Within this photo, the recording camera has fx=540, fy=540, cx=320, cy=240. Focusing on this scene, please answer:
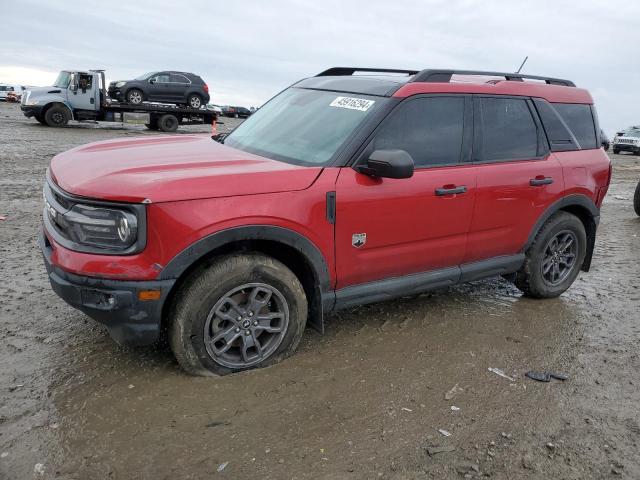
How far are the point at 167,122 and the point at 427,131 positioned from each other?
20.4 m

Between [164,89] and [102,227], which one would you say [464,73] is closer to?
[102,227]

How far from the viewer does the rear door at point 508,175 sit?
404cm

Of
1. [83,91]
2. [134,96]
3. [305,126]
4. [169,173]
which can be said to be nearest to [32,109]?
[83,91]

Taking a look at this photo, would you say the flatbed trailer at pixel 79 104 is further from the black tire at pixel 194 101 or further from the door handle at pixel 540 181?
the door handle at pixel 540 181

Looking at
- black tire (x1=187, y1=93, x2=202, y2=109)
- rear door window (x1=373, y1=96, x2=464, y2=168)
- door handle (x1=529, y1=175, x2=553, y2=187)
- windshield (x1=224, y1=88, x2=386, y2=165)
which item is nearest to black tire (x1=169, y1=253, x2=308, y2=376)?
windshield (x1=224, y1=88, x2=386, y2=165)

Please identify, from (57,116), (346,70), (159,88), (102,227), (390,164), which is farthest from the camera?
(159,88)

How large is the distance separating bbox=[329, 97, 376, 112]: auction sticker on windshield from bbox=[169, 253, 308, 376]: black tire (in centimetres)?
125

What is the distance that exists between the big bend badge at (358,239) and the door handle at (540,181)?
1650 millimetres

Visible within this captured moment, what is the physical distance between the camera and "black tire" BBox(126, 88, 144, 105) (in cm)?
2305

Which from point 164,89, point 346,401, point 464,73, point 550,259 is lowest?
point 346,401

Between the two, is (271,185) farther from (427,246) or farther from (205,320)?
(427,246)

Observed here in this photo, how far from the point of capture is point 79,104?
21.3 metres

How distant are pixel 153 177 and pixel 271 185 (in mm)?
653

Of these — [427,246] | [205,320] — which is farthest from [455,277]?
[205,320]
